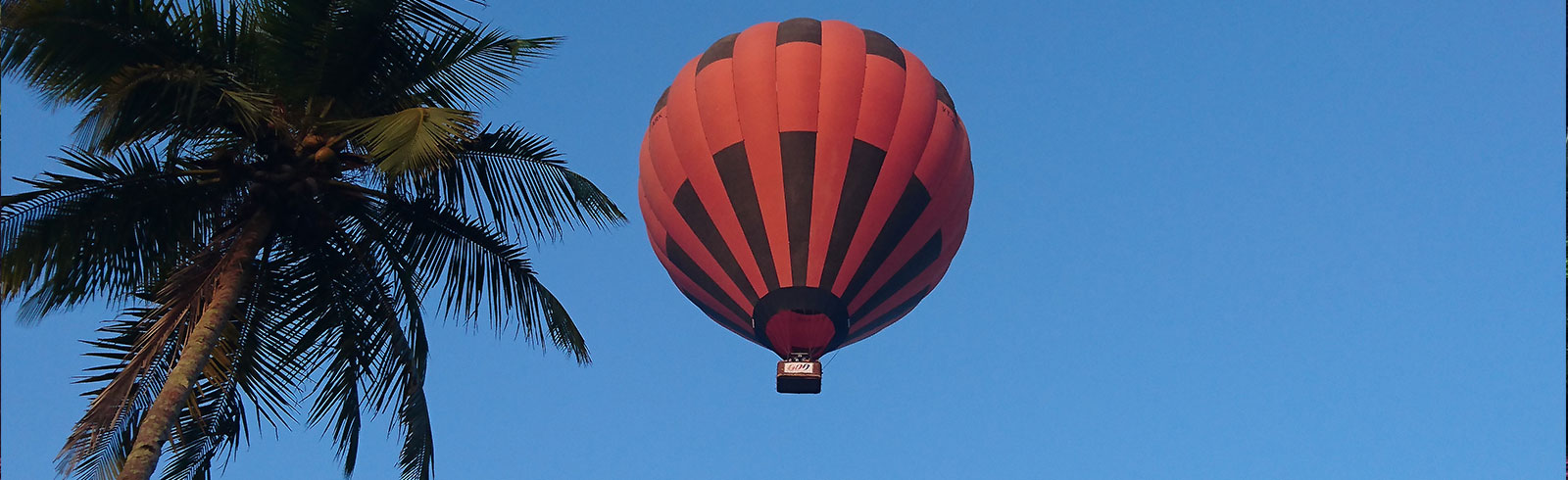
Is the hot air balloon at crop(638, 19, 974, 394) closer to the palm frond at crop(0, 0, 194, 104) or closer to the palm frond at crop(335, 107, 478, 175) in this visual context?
the palm frond at crop(335, 107, 478, 175)

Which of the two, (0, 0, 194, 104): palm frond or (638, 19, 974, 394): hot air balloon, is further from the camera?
(638, 19, 974, 394): hot air balloon

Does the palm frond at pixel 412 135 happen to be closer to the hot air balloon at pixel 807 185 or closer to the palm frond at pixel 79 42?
the palm frond at pixel 79 42

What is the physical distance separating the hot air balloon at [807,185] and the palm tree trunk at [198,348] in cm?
934

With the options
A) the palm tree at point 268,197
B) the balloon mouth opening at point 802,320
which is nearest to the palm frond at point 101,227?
the palm tree at point 268,197

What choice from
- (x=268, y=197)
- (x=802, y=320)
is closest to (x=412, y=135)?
(x=268, y=197)

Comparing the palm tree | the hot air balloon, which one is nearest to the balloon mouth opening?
the hot air balloon

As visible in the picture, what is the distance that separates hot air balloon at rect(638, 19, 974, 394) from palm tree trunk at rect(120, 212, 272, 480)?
9.34m

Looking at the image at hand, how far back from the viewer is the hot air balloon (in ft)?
80.4

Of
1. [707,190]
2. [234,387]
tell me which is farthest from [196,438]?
[707,190]

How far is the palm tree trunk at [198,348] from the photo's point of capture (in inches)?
553

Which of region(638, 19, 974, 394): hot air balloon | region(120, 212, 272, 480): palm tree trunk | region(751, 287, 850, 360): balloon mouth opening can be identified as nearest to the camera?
region(120, 212, 272, 480): palm tree trunk

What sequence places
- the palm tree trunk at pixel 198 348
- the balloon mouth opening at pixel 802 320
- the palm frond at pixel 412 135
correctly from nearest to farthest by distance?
the palm tree trunk at pixel 198 348 < the palm frond at pixel 412 135 < the balloon mouth opening at pixel 802 320

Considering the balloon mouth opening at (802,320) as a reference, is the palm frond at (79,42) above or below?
below

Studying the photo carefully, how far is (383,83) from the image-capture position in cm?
1734
